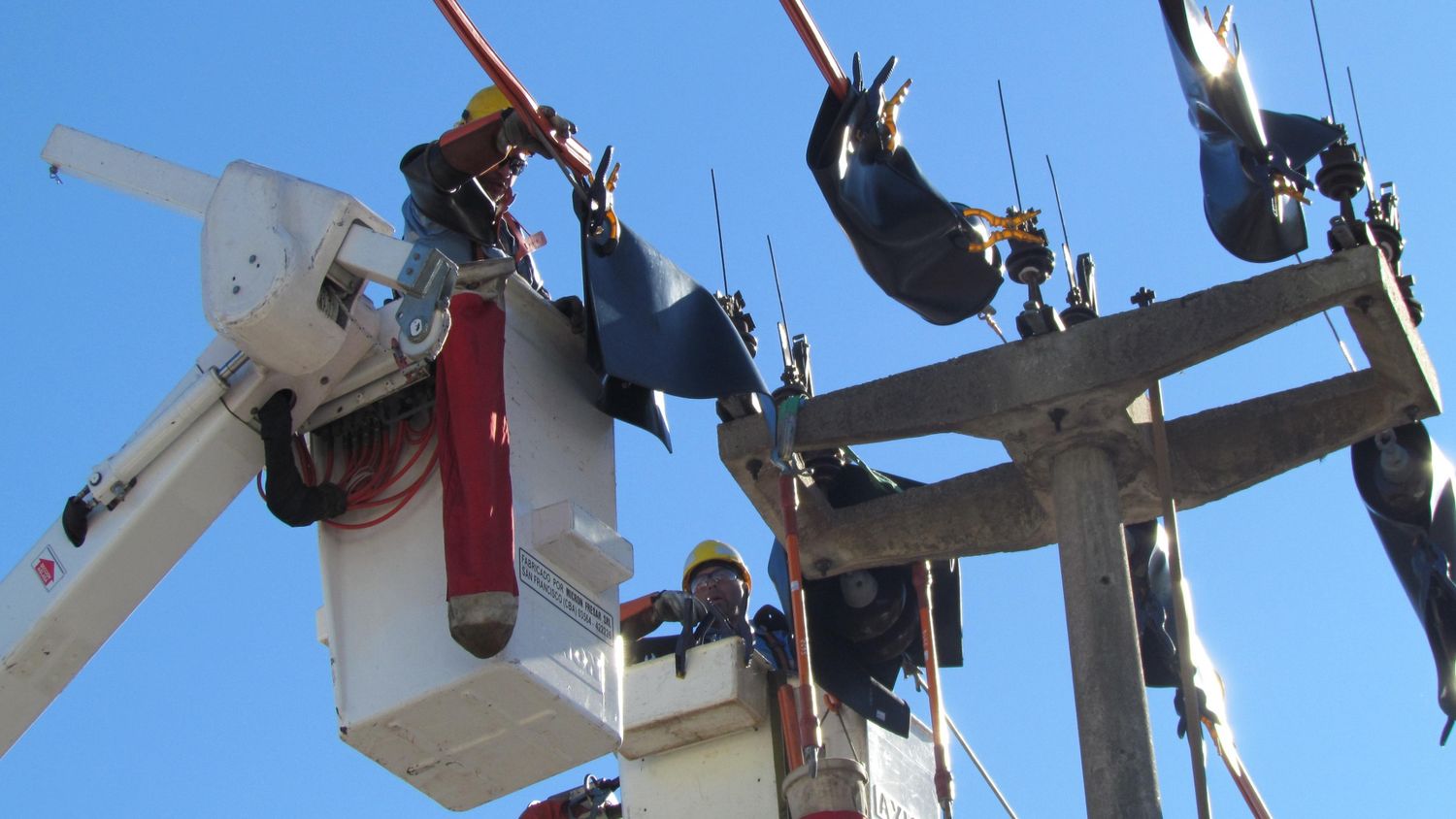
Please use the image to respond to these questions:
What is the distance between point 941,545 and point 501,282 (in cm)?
312

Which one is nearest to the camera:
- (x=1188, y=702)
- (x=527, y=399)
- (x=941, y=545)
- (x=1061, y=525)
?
(x=1188, y=702)

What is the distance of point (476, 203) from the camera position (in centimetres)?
1199

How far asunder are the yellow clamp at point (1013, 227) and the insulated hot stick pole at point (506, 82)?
2421 millimetres

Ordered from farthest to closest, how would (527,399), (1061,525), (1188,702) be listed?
(1061,525)
(527,399)
(1188,702)

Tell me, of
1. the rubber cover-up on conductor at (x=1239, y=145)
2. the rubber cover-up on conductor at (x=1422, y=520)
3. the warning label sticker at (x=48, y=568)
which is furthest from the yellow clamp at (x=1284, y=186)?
the warning label sticker at (x=48, y=568)

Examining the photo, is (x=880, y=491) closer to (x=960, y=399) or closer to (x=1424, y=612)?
(x=960, y=399)

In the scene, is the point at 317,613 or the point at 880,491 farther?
the point at 880,491

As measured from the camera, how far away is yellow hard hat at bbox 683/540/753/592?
655 inches

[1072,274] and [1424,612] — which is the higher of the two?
[1072,274]

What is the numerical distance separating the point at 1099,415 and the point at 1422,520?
74.8 inches

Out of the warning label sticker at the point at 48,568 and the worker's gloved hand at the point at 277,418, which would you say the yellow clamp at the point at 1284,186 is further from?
the warning label sticker at the point at 48,568

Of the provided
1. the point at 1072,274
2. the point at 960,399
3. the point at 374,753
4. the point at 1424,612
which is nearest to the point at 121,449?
the point at 374,753

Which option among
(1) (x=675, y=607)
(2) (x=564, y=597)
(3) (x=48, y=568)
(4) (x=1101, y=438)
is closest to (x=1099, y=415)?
(4) (x=1101, y=438)

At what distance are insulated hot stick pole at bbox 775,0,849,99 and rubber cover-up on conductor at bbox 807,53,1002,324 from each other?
77mm
